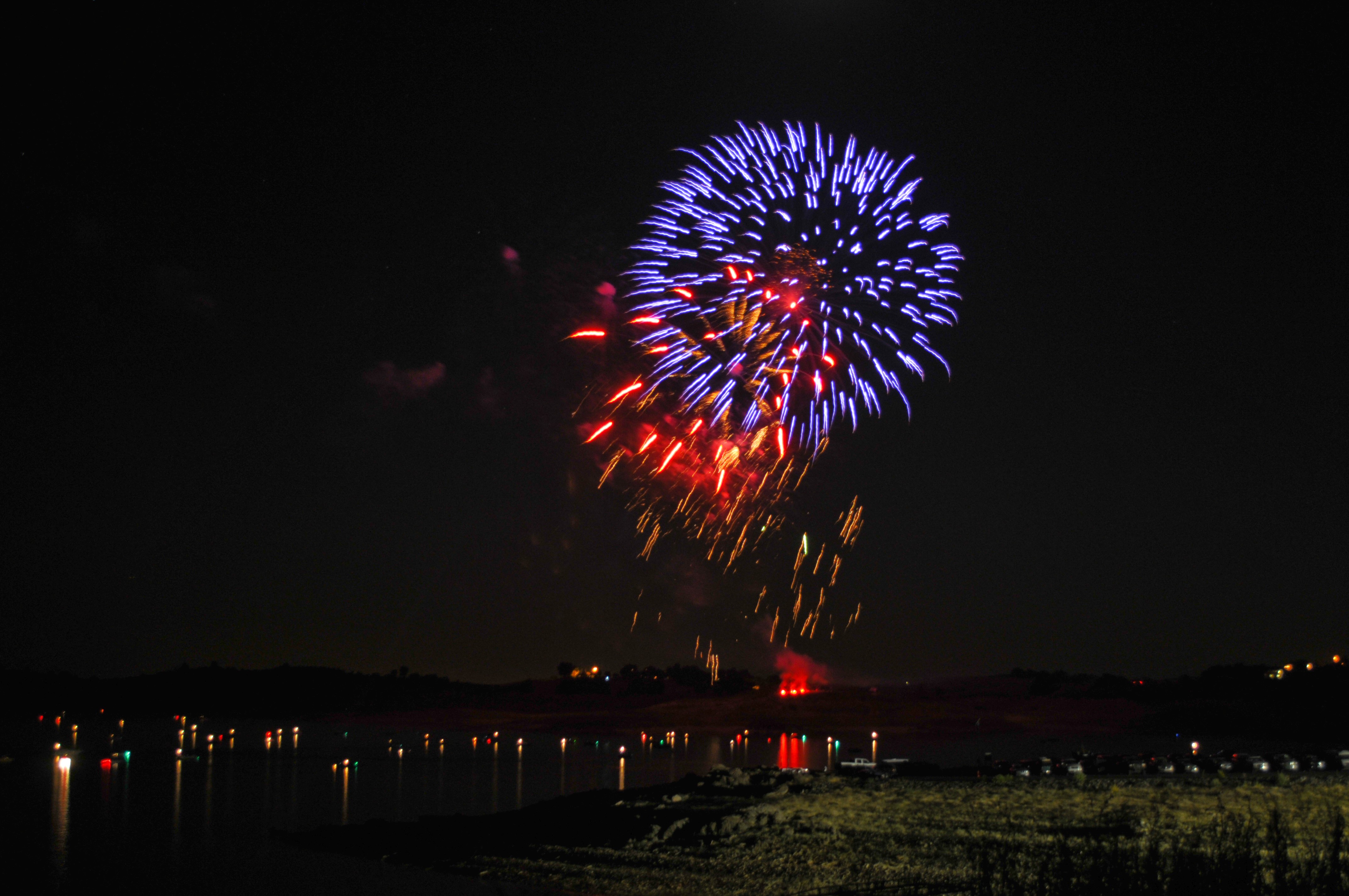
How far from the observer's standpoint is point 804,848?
21.8 meters

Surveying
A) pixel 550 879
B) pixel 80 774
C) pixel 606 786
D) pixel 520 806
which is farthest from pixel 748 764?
pixel 550 879

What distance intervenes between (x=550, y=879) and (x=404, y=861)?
6.84 metres

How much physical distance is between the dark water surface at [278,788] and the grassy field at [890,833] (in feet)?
10.7

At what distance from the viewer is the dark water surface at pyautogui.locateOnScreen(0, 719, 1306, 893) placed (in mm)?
29500

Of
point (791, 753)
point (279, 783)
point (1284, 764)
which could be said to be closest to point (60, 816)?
point (279, 783)

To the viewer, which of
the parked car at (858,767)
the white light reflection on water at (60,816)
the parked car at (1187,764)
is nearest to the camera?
the white light reflection on water at (60,816)

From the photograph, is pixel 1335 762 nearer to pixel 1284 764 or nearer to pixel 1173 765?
pixel 1284 764

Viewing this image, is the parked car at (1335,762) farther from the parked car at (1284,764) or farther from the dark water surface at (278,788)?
the dark water surface at (278,788)

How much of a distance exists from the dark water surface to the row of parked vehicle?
22.1 m

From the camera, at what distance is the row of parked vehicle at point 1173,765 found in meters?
34.9

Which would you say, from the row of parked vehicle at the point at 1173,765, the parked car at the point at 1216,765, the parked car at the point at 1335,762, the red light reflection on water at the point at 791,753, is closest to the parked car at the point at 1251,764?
the row of parked vehicle at the point at 1173,765

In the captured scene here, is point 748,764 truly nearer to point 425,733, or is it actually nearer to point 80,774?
point 80,774

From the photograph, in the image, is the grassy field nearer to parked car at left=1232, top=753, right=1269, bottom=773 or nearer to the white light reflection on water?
parked car at left=1232, top=753, right=1269, bottom=773

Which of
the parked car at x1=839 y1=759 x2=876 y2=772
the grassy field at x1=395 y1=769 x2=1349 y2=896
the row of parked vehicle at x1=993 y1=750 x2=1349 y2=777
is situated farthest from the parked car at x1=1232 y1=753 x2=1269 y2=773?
the parked car at x1=839 y1=759 x2=876 y2=772
